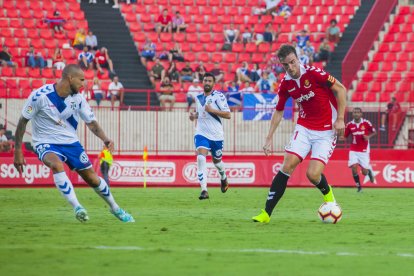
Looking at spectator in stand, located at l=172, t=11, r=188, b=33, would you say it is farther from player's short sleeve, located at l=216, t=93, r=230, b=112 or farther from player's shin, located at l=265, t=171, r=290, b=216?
player's shin, located at l=265, t=171, r=290, b=216

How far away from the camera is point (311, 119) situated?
48.3ft

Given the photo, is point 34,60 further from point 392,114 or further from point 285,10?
point 392,114

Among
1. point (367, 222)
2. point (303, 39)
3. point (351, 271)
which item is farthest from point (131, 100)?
point (351, 271)

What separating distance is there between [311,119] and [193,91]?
17489 mm

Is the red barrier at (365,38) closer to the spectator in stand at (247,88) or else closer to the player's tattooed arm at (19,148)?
the spectator in stand at (247,88)

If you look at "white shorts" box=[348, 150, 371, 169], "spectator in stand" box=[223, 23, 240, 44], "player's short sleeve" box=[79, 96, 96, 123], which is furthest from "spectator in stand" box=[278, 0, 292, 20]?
"player's short sleeve" box=[79, 96, 96, 123]

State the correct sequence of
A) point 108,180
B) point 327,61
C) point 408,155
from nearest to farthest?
point 108,180
point 408,155
point 327,61

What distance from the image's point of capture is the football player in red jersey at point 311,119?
47.4 ft

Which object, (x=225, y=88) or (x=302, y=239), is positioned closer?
(x=302, y=239)

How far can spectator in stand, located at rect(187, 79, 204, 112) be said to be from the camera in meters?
32.9

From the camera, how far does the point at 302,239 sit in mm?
12344

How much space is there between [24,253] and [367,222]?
6.58 metres

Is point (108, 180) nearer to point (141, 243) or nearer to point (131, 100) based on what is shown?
point (131, 100)

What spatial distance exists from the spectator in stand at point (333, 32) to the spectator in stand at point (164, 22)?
633 centimetres
